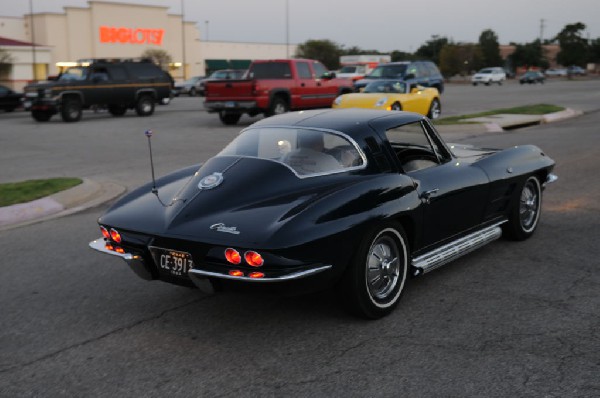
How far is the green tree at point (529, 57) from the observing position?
121 m

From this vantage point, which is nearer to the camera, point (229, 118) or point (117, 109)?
point (229, 118)

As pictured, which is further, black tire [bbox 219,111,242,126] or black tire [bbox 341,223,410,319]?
black tire [bbox 219,111,242,126]

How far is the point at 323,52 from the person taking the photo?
90812 millimetres

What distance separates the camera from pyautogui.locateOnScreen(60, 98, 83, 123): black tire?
914 inches

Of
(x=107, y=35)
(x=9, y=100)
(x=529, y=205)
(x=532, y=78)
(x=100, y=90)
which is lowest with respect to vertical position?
(x=529, y=205)

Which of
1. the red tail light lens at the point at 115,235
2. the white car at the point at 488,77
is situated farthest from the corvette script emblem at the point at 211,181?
the white car at the point at 488,77

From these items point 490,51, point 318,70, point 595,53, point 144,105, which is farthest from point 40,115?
point 595,53

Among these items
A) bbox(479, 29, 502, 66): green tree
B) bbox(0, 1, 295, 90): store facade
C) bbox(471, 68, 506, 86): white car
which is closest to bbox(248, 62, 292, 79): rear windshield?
bbox(0, 1, 295, 90): store facade

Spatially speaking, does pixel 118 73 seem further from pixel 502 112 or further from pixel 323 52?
pixel 323 52

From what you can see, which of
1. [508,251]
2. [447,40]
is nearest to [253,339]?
[508,251]

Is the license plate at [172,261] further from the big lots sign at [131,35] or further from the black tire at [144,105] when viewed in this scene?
the big lots sign at [131,35]

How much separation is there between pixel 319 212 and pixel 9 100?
28334mm

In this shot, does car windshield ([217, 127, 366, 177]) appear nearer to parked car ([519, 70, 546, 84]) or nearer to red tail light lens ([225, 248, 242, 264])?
red tail light lens ([225, 248, 242, 264])

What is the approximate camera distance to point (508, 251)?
6285 mm
